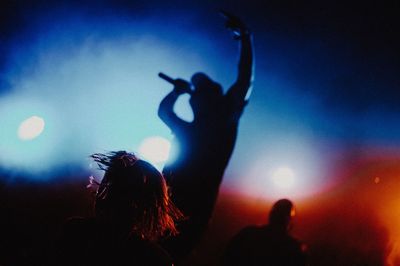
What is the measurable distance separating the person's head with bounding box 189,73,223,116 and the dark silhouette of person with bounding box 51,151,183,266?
4.29 ft

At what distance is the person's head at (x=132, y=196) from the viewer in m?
1.76

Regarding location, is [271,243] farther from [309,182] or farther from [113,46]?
[309,182]

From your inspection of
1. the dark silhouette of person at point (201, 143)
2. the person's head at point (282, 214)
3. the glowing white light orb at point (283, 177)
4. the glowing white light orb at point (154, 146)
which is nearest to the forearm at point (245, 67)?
the dark silhouette of person at point (201, 143)

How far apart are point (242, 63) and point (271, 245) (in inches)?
69.8

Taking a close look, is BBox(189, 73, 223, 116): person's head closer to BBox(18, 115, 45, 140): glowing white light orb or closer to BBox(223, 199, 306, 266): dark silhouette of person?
BBox(223, 199, 306, 266): dark silhouette of person

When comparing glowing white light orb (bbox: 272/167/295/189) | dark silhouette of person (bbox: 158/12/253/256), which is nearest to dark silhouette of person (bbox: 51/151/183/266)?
dark silhouette of person (bbox: 158/12/253/256)

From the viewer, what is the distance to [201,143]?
2.99 metres

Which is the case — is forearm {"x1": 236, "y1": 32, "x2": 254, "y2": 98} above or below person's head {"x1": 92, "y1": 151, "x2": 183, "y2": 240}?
above

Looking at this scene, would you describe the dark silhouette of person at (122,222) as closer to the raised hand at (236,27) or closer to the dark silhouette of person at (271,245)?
the raised hand at (236,27)

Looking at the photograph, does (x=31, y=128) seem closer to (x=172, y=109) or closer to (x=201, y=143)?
(x=172, y=109)

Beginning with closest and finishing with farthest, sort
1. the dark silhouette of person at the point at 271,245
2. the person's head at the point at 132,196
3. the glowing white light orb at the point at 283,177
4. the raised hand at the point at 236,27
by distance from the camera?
the person's head at the point at 132,196 < the raised hand at the point at 236,27 < the dark silhouette of person at the point at 271,245 < the glowing white light orb at the point at 283,177

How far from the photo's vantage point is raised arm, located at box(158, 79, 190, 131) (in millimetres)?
3057

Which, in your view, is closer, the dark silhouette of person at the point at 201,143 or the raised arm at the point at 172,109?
the dark silhouette of person at the point at 201,143

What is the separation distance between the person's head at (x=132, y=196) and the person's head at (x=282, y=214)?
2.16 m
